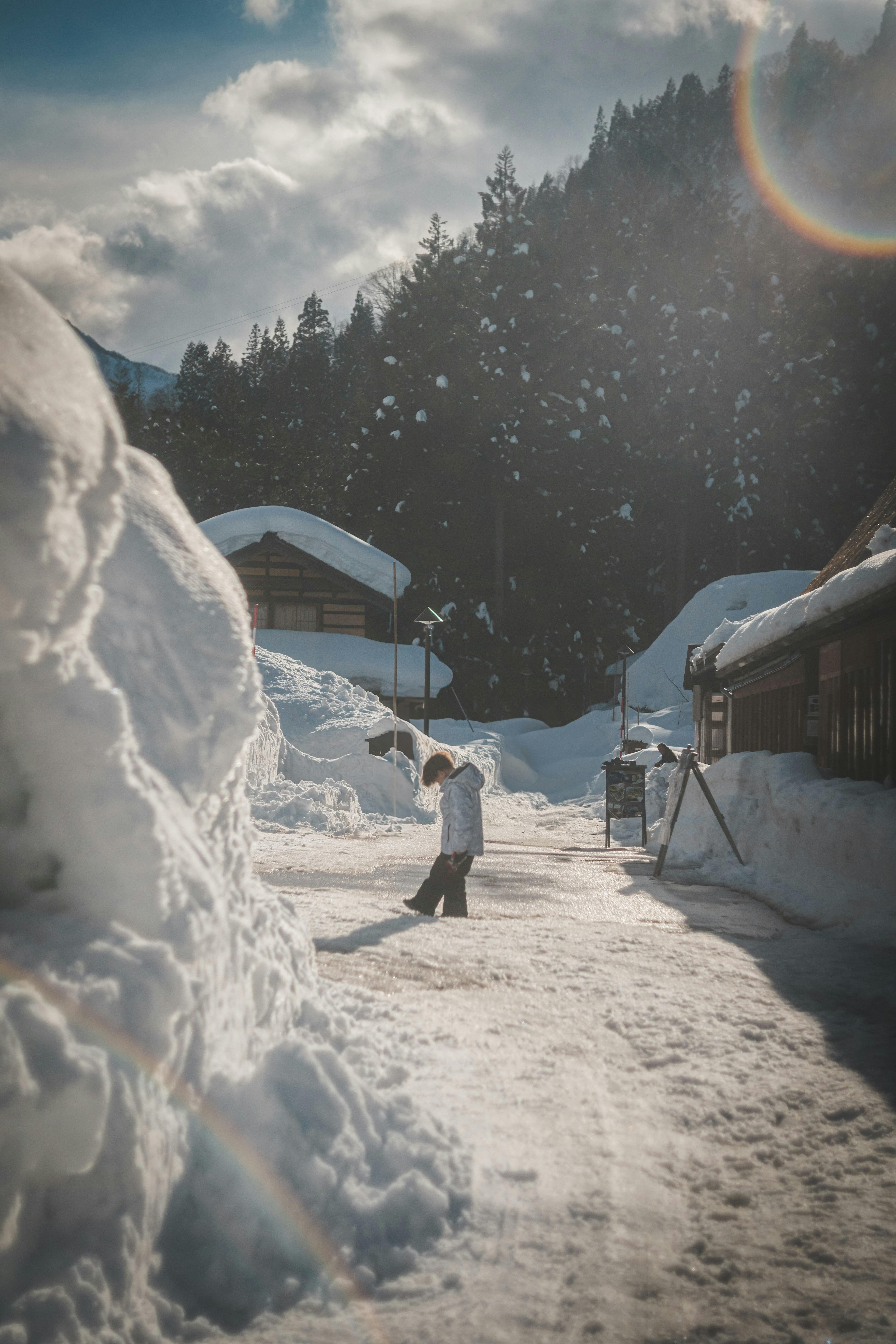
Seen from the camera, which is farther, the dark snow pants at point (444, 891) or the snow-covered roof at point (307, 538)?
the snow-covered roof at point (307, 538)

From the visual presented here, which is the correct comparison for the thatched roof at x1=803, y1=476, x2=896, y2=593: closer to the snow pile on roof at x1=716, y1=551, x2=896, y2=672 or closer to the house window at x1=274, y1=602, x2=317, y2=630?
the snow pile on roof at x1=716, y1=551, x2=896, y2=672

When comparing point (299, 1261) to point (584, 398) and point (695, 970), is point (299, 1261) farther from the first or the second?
point (584, 398)

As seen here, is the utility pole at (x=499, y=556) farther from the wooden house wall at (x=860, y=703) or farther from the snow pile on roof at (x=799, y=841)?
the wooden house wall at (x=860, y=703)

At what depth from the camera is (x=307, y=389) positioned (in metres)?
45.3

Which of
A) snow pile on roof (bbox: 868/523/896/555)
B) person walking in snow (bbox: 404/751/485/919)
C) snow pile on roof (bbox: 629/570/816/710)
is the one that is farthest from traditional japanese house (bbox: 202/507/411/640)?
person walking in snow (bbox: 404/751/485/919)

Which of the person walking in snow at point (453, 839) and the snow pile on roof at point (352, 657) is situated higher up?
the snow pile on roof at point (352, 657)

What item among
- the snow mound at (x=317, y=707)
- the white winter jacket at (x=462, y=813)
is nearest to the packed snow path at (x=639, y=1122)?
the white winter jacket at (x=462, y=813)

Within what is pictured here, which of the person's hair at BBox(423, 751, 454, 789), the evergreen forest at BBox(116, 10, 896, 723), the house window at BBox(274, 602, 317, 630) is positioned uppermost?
the evergreen forest at BBox(116, 10, 896, 723)

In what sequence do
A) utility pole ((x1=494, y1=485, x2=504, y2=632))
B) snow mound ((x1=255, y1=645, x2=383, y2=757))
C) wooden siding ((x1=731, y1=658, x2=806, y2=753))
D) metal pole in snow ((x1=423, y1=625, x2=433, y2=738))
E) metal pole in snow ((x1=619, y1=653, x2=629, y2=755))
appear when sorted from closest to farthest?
1. wooden siding ((x1=731, y1=658, x2=806, y2=753))
2. snow mound ((x1=255, y1=645, x2=383, y2=757))
3. metal pole in snow ((x1=423, y1=625, x2=433, y2=738))
4. metal pole in snow ((x1=619, y1=653, x2=629, y2=755))
5. utility pole ((x1=494, y1=485, x2=504, y2=632))

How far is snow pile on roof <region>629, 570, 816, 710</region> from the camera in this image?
1002 inches

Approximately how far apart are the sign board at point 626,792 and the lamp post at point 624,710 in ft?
17.9

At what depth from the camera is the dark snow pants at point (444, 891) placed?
5.85 m

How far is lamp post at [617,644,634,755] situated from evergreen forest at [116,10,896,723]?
4735 mm

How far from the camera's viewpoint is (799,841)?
6.89 m
